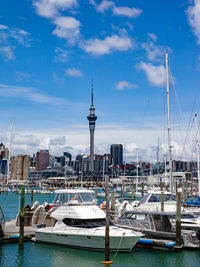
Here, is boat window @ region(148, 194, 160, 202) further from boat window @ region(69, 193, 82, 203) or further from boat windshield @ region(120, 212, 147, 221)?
boat window @ region(69, 193, 82, 203)

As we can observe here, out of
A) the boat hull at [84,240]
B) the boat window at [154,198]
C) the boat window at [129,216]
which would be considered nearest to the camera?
the boat hull at [84,240]

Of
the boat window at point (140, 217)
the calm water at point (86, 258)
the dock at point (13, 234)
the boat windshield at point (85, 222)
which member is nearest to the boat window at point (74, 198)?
the boat windshield at point (85, 222)

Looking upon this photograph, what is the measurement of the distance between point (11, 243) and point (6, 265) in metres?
4.14

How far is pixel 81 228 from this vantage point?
24.0 m

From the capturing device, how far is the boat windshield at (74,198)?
26.2m

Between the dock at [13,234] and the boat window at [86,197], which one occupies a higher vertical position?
the boat window at [86,197]

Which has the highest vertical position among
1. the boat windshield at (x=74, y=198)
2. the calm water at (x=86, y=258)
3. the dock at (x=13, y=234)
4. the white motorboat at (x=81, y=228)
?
the boat windshield at (x=74, y=198)

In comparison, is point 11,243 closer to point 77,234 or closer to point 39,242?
point 39,242

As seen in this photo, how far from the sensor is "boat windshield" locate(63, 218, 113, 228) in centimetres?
2431

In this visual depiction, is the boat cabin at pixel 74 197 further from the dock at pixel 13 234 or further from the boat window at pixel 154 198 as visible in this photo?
the boat window at pixel 154 198

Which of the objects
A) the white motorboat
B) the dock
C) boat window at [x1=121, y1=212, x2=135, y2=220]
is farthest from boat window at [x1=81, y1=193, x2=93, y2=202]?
the dock

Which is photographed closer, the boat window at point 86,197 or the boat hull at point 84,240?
the boat hull at point 84,240

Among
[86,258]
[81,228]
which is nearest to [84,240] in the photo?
[81,228]

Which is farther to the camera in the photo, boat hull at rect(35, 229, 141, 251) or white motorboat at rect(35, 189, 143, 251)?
white motorboat at rect(35, 189, 143, 251)
